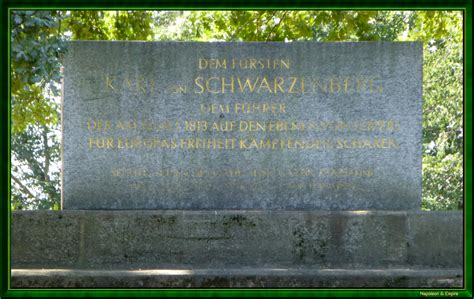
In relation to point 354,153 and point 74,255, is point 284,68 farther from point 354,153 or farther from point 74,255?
point 74,255

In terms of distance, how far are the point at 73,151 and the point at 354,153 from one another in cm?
271

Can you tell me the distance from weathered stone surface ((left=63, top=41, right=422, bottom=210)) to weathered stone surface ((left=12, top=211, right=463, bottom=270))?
336 mm

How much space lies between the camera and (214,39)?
12.2 m

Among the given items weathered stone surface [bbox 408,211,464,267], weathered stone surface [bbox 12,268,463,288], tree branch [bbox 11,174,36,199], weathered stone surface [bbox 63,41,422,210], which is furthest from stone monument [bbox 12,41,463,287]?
tree branch [bbox 11,174,36,199]

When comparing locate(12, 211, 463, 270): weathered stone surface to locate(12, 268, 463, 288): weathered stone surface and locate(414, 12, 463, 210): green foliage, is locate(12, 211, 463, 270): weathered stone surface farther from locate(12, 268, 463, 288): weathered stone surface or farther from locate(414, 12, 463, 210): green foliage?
locate(414, 12, 463, 210): green foliage

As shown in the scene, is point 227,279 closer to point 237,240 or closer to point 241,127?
point 237,240

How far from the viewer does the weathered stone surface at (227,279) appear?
5.02 meters

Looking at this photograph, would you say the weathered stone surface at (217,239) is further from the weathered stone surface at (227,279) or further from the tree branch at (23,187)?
the tree branch at (23,187)

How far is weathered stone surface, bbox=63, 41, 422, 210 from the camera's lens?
5.96 metres

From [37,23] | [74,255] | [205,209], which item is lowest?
[74,255]
